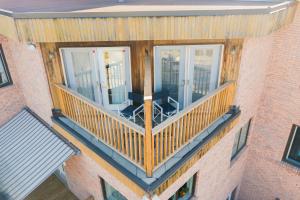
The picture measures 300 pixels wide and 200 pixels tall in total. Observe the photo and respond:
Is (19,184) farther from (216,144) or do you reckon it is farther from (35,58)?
(216,144)

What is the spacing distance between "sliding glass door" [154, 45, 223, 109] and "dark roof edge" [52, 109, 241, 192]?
47.9 inches

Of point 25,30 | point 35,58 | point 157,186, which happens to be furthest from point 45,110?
point 157,186

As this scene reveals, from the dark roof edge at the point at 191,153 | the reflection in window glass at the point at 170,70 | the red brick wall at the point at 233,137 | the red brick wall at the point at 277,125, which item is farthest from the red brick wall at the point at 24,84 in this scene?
the red brick wall at the point at 277,125

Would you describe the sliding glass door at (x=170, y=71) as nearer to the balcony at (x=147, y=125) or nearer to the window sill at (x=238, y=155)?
the balcony at (x=147, y=125)

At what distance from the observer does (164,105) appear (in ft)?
27.0

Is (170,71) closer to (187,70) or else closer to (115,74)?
(187,70)

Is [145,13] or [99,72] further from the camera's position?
[99,72]

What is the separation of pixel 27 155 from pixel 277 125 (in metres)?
9.07

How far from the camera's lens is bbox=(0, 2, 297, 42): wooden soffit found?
5.62 m

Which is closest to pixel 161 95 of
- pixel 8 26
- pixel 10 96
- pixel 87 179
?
pixel 87 179

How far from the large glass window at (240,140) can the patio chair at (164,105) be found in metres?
3.38

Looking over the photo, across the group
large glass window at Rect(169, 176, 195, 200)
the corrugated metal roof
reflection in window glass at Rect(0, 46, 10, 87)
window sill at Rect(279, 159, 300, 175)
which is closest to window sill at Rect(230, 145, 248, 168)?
window sill at Rect(279, 159, 300, 175)

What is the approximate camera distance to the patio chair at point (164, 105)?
7964 mm

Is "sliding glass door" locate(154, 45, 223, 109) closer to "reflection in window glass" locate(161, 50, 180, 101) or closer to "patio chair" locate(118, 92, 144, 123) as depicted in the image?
"reflection in window glass" locate(161, 50, 180, 101)
